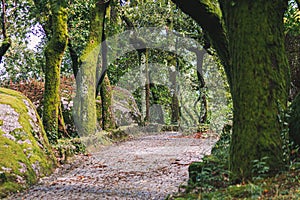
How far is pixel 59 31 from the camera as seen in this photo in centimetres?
1020

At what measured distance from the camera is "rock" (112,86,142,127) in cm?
2141

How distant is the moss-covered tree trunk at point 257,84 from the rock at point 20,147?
12.1ft

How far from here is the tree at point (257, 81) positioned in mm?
4195

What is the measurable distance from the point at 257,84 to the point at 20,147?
15.4ft

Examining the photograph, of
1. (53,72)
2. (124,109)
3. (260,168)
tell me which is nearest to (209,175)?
(260,168)

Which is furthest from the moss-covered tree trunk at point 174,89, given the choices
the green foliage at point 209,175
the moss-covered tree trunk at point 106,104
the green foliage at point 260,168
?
the green foliage at point 260,168

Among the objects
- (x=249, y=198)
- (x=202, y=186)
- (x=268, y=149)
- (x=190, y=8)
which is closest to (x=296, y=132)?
(x=268, y=149)

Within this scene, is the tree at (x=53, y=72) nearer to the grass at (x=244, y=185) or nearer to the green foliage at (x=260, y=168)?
the grass at (x=244, y=185)

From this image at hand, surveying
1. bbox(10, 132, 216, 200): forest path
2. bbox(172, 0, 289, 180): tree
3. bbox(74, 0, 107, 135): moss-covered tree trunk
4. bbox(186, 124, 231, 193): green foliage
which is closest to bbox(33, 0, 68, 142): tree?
bbox(10, 132, 216, 200): forest path

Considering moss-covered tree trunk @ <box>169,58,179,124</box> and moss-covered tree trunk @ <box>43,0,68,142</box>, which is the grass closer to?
moss-covered tree trunk @ <box>43,0,68,142</box>

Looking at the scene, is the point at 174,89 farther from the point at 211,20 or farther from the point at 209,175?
the point at 209,175

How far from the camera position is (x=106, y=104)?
15883mm

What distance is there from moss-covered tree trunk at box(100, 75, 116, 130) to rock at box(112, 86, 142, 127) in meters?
4.13

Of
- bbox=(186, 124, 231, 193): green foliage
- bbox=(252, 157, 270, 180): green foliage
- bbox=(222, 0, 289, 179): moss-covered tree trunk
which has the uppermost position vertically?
bbox=(222, 0, 289, 179): moss-covered tree trunk
